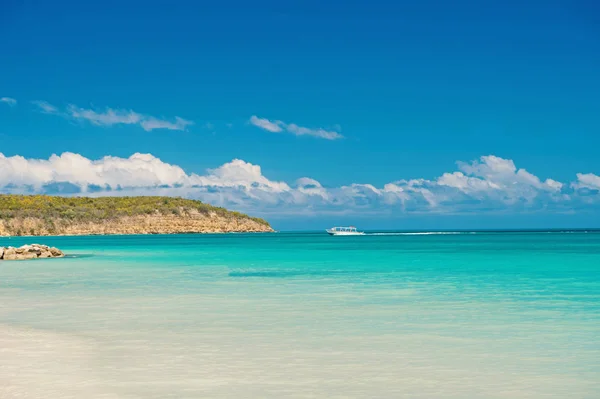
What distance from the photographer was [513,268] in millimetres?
42938

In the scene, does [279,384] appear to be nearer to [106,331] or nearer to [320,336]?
[320,336]

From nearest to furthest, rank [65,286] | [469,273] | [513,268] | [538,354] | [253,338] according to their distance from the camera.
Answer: [538,354], [253,338], [65,286], [469,273], [513,268]

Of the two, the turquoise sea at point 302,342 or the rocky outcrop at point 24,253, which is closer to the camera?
the turquoise sea at point 302,342

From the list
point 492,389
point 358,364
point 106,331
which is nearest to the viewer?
point 492,389

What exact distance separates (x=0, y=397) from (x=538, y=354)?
9.51m

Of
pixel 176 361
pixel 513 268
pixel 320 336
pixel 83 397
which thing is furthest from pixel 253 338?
pixel 513 268

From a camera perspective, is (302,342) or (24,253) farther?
(24,253)

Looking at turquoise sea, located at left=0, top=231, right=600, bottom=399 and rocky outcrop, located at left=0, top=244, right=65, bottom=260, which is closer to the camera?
turquoise sea, located at left=0, top=231, right=600, bottom=399

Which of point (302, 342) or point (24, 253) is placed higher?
point (24, 253)

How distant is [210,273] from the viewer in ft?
130

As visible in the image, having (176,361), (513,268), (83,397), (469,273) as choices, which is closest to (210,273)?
(469,273)

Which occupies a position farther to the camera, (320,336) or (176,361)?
(320,336)

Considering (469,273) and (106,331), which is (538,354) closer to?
(106,331)

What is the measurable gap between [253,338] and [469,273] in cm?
2485
